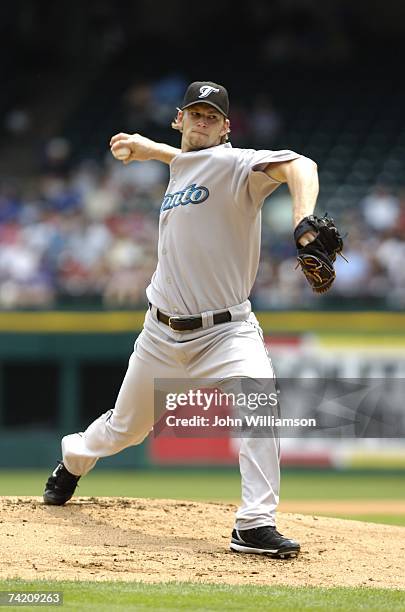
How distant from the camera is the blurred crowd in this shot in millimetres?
12461

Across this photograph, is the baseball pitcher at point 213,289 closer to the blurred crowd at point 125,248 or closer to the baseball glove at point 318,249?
the baseball glove at point 318,249

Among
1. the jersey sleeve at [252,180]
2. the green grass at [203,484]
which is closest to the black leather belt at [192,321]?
the jersey sleeve at [252,180]

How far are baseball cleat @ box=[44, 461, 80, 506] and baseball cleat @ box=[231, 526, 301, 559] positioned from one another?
1046 millimetres

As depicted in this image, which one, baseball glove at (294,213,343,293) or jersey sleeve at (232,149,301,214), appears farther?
jersey sleeve at (232,149,301,214)

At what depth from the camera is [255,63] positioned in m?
17.8

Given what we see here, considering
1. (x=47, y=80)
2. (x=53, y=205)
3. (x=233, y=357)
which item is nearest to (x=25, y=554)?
(x=233, y=357)

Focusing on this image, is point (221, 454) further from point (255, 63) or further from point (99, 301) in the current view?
point (255, 63)

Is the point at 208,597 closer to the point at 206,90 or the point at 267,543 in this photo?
the point at 267,543

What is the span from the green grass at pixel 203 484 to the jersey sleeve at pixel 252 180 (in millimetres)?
5043

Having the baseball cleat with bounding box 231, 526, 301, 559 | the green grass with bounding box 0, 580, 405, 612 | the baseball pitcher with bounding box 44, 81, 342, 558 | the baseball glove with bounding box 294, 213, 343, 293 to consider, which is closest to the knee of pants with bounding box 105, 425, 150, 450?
the baseball pitcher with bounding box 44, 81, 342, 558

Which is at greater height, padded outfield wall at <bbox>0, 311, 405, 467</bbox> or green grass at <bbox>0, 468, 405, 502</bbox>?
padded outfield wall at <bbox>0, 311, 405, 467</bbox>

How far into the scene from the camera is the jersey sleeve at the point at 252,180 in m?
4.99

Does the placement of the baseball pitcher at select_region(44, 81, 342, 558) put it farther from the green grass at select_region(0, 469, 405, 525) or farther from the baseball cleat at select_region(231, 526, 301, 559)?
the green grass at select_region(0, 469, 405, 525)

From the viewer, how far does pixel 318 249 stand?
4.40 meters
